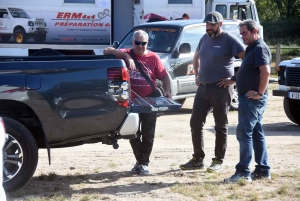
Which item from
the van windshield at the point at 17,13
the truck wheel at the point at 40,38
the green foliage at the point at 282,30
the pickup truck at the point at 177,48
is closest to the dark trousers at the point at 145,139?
the pickup truck at the point at 177,48

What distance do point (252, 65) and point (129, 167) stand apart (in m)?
2.11

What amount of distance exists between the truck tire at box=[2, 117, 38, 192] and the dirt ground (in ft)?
0.55

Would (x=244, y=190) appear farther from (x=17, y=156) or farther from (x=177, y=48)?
(x=177, y=48)

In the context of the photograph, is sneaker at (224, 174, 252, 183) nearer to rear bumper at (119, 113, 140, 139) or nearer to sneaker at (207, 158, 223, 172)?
sneaker at (207, 158, 223, 172)

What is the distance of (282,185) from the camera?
23.0ft

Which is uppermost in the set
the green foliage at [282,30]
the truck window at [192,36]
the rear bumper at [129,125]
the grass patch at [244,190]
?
the truck window at [192,36]

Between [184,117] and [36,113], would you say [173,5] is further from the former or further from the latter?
[36,113]

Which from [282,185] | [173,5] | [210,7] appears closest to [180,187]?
[282,185]

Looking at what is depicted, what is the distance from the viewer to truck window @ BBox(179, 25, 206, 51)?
1275 centimetres

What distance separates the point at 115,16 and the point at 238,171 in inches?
538

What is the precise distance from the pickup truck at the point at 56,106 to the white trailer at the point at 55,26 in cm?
1262

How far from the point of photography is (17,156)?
6.42 m

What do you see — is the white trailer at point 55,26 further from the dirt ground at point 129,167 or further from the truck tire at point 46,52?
the dirt ground at point 129,167

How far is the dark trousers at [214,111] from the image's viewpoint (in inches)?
293
